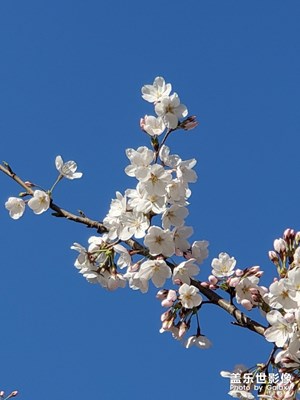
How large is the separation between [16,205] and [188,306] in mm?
1442

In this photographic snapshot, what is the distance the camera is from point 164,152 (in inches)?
161

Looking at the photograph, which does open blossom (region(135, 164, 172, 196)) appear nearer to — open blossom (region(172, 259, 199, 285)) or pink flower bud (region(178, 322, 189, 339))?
open blossom (region(172, 259, 199, 285))

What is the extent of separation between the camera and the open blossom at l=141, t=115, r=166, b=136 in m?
4.16

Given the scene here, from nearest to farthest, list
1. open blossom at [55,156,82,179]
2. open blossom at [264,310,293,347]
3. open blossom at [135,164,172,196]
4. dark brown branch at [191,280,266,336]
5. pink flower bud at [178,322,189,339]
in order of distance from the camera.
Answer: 1. open blossom at [264,310,293,347]
2. dark brown branch at [191,280,266,336]
3. open blossom at [135,164,172,196]
4. pink flower bud at [178,322,189,339]
5. open blossom at [55,156,82,179]

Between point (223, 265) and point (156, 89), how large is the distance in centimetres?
123

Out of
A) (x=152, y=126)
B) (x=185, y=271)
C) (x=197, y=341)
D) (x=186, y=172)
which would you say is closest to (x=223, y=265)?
(x=185, y=271)

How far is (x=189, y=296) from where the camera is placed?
386cm

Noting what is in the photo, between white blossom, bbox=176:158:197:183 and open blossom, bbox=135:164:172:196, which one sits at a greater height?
white blossom, bbox=176:158:197:183

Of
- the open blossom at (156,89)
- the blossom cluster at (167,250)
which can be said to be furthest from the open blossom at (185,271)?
the open blossom at (156,89)

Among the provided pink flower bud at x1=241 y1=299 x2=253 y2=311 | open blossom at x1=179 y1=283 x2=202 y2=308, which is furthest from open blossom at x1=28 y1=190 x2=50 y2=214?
pink flower bud at x1=241 y1=299 x2=253 y2=311

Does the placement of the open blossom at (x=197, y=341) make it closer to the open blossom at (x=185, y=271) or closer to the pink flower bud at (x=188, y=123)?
the open blossom at (x=185, y=271)

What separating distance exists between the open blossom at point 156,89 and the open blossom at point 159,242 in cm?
98

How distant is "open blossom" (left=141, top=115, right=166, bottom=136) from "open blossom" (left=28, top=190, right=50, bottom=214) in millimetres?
761

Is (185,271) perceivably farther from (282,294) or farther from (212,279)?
(282,294)
